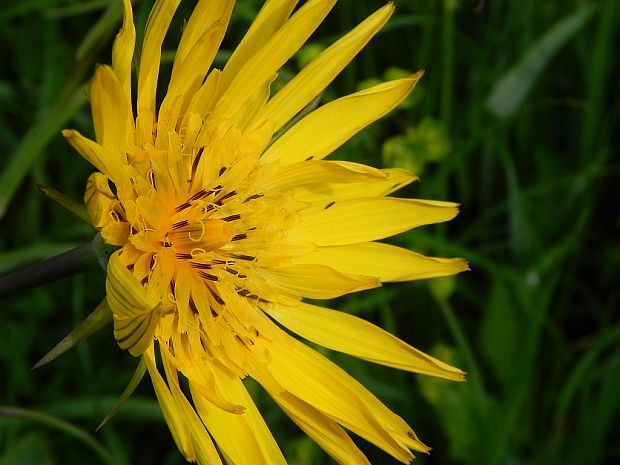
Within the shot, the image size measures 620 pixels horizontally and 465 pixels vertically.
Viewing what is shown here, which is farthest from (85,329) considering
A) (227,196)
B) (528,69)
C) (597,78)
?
(597,78)

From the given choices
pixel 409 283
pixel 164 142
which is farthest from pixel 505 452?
pixel 164 142

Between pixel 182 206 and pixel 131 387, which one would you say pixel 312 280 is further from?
pixel 131 387

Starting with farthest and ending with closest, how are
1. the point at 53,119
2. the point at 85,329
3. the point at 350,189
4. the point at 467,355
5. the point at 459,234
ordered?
1. the point at 459,234
2. the point at 467,355
3. the point at 53,119
4. the point at 350,189
5. the point at 85,329

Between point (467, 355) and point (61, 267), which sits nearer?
point (61, 267)

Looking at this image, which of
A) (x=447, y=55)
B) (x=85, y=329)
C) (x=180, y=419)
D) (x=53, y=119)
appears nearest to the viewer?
(x=85, y=329)

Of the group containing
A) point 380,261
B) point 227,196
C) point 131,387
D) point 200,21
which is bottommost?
point 380,261

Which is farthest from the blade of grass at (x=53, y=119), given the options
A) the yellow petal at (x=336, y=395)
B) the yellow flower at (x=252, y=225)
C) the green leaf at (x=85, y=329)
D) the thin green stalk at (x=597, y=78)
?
the thin green stalk at (x=597, y=78)

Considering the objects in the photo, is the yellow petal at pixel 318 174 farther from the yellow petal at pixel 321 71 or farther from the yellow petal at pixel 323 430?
the yellow petal at pixel 323 430

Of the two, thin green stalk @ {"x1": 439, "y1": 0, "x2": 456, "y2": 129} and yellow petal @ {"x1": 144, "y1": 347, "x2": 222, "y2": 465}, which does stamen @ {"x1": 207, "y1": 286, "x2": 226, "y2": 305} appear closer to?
yellow petal @ {"x1": 144, "y1": 347, "x2": 222, "y2": 465}
